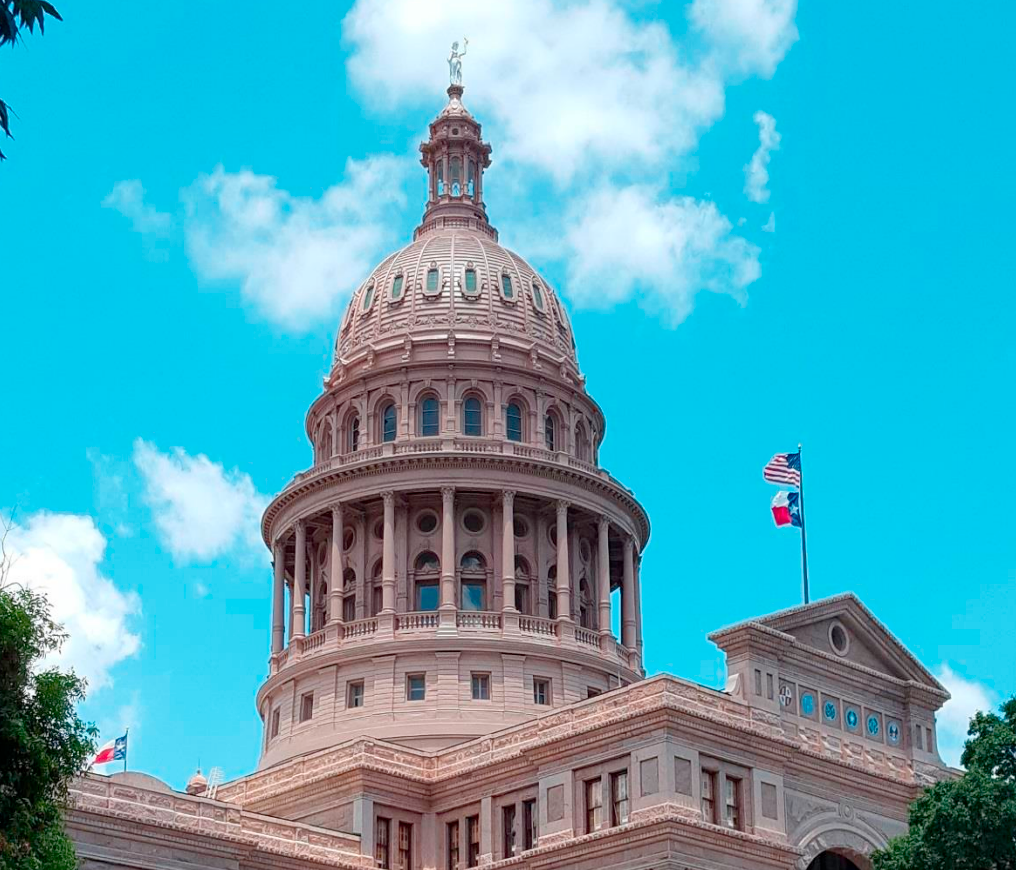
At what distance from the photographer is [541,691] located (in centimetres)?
8669

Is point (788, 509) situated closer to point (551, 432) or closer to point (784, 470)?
point (784, 470)

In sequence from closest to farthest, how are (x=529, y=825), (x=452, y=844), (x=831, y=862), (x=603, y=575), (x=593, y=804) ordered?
1. (x=593, y=804)
2. (x=529, y=825)
3. (x=831, y=862)
4. (x=452, y=844)
5. (x=603, y=575)

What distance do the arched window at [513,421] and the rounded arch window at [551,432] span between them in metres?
1.50

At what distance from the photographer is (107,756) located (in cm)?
7969

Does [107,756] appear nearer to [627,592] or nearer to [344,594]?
[344,594]

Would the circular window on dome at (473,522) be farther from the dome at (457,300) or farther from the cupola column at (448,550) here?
the dome at (457,300)

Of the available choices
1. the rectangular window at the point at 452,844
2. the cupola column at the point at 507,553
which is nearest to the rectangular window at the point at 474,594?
the cupola column at the point at 507,553

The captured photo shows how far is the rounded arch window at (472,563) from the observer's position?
90625mm

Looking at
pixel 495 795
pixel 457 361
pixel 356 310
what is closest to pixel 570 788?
pixel 495 795

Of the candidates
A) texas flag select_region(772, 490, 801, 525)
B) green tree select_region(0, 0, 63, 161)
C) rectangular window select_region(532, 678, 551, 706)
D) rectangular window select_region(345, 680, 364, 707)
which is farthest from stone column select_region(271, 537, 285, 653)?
green tree select_region(0, 0, 63, 161)

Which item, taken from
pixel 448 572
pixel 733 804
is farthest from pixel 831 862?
pixel 448 572

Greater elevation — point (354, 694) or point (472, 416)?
point (472, 416)

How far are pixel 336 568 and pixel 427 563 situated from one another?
4.72 m

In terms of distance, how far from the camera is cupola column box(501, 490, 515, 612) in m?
88.1
